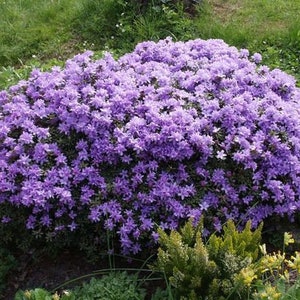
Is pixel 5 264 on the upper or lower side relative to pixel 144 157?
lower

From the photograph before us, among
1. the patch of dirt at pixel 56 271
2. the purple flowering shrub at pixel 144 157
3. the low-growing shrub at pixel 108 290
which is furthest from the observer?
the patch of dirt at pixel 56 271

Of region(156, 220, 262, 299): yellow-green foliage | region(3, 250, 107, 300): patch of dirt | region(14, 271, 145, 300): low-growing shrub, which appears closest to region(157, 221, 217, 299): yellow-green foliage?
region(156, 220, 262, 299): yellow-green foliage

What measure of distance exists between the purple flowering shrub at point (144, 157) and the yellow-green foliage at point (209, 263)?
1.20 feet

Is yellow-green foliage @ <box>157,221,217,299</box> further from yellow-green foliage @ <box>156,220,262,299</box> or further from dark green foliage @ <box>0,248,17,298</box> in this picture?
dark green foliage @ <box>0,248,17,298</box>

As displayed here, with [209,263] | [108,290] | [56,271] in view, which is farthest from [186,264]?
[56,271]

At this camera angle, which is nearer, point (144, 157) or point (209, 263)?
point (209, 263)

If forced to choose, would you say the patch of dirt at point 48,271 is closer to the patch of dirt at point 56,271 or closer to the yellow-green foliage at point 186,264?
the patch of dirt at point 56,271

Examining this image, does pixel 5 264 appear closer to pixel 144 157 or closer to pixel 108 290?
pixel 108 290

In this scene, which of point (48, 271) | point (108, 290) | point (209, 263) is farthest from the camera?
point (48, 271)

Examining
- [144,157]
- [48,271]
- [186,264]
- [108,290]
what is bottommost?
[48,271]

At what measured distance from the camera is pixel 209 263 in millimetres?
2809

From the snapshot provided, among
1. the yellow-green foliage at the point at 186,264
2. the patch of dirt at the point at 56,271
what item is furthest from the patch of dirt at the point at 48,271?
the yellow-green foliage at the point at 186,264

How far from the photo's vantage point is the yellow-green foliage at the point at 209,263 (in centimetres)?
279

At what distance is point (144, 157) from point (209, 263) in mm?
883
